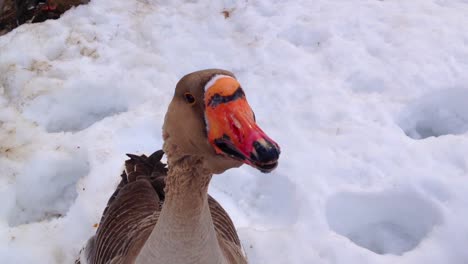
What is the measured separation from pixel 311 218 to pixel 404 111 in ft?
4.17

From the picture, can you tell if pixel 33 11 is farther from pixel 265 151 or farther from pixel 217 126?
pixel 265 151

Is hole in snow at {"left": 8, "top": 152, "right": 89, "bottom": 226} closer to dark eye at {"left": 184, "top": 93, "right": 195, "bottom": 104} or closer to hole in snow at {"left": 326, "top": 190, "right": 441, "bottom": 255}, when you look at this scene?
hole in snow at {"left": 326, "top": 190, "right": 441, "bottom": 255}

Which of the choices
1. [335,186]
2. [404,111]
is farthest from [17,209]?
[404,111]

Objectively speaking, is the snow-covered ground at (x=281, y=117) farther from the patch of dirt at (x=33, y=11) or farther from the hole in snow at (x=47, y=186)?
the patch of dirt at (x=33, y=11)

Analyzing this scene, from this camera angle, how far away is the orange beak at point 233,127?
118 cm

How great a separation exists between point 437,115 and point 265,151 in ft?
9.03

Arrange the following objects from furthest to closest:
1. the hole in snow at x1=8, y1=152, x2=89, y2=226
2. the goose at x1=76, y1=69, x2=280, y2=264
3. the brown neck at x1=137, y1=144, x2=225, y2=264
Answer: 1. the hole in snow at x1=8, y1=152, x2=89, y2=226
2. the brown neck at x1=137, y1=144, x2=225, y2=264
3. the goose at x1=76, y1=69, x2=280, y2=264

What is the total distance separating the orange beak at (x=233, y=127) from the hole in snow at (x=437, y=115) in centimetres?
246

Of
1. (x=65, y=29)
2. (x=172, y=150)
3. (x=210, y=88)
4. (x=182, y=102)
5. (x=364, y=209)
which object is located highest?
(x=210, y=88)

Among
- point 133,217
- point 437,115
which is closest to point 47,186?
point 133,217

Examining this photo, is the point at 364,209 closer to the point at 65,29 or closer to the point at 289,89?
the point at 289,89

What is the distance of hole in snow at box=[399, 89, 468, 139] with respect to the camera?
342 cm

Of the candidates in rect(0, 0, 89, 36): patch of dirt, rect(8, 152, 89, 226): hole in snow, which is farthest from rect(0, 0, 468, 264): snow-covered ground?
rect(0, 0, 89, 36): patch of dirt

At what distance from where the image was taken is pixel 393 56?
12.9ft
